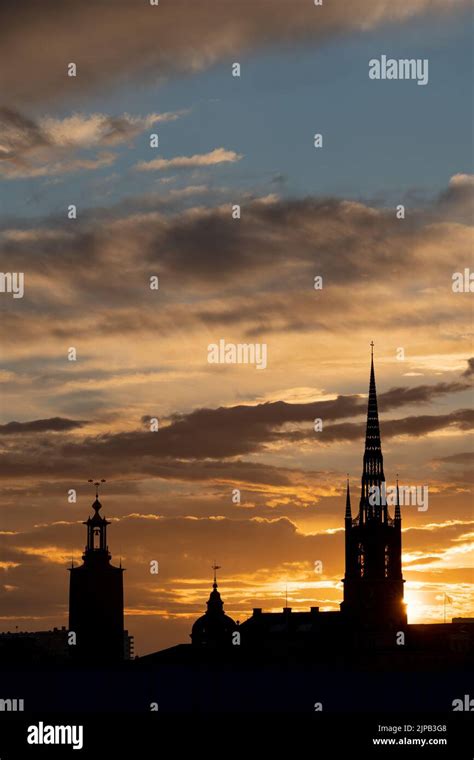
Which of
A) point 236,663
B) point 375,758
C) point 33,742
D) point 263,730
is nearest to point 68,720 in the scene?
point 33,742

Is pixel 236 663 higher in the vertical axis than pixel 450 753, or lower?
higher

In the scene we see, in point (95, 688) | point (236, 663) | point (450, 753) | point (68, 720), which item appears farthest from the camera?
point (236, 663)

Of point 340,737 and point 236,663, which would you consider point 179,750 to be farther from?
point 236,663

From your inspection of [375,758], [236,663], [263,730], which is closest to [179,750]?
[263,730]

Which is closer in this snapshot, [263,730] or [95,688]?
[263,730]

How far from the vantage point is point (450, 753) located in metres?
135

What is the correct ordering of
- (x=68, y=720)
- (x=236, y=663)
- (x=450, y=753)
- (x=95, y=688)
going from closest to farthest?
(x=450, y=753)
(x=68, y=720)
(x=95, y=688)
(x=236, y=663)

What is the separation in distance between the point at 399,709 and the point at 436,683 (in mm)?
6891

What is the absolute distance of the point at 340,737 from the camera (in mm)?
143000

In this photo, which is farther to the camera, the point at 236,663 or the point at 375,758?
the point at 236,663

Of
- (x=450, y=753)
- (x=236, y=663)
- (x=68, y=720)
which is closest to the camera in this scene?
(x=450, y=753)

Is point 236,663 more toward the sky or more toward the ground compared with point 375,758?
more toward the sky

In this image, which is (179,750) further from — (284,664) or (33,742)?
(284,664)

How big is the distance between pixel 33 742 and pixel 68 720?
17.0ft
